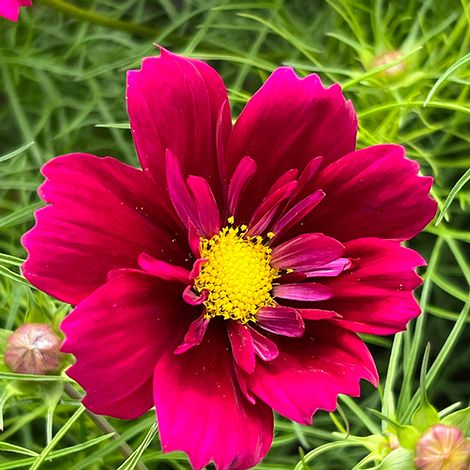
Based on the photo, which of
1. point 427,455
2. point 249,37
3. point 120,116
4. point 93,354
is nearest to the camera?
point 93,354

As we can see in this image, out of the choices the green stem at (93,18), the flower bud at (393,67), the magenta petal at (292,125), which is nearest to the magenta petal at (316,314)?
the magenta petal at (292,125)

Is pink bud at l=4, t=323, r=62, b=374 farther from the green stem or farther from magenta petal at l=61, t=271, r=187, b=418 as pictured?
the green stem

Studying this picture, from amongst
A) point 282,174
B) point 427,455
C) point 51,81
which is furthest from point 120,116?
point 427,455

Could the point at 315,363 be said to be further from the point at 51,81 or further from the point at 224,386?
the point at 51,81

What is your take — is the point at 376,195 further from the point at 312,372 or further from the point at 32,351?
the point at 32,351

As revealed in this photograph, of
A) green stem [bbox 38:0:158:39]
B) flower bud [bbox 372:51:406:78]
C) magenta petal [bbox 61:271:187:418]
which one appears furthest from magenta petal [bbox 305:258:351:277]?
green stem [bbox 38:0:158:39]
